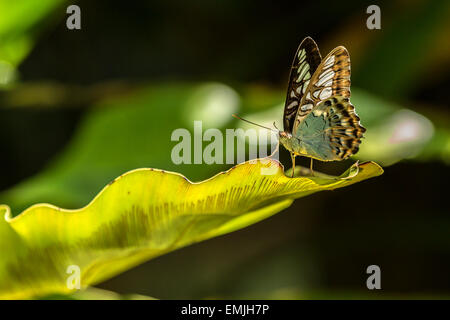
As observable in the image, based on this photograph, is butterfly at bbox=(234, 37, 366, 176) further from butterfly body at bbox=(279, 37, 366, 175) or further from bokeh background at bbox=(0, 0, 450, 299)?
bokeh background at bbox=(0, 0, 450, 299)

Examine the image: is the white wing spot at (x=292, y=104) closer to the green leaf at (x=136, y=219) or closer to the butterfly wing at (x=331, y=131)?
the butterfly wing at (x=331, y=131)

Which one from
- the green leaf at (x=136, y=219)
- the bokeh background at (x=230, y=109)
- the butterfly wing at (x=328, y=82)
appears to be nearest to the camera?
the green leaf at (x=136, y=219)

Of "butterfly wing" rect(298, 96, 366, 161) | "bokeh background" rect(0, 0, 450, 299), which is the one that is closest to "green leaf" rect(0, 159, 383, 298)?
"butterfly wing" rect(298, 96, 366, 161)

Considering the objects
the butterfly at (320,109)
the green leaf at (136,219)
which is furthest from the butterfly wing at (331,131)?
the green leaf at (136,219)

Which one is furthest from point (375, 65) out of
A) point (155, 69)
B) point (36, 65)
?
point (36, 65)

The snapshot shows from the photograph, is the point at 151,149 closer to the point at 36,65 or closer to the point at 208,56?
the point at 208,56

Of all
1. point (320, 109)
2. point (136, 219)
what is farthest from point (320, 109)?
point (136, 219)

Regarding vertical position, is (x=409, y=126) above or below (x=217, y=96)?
below
